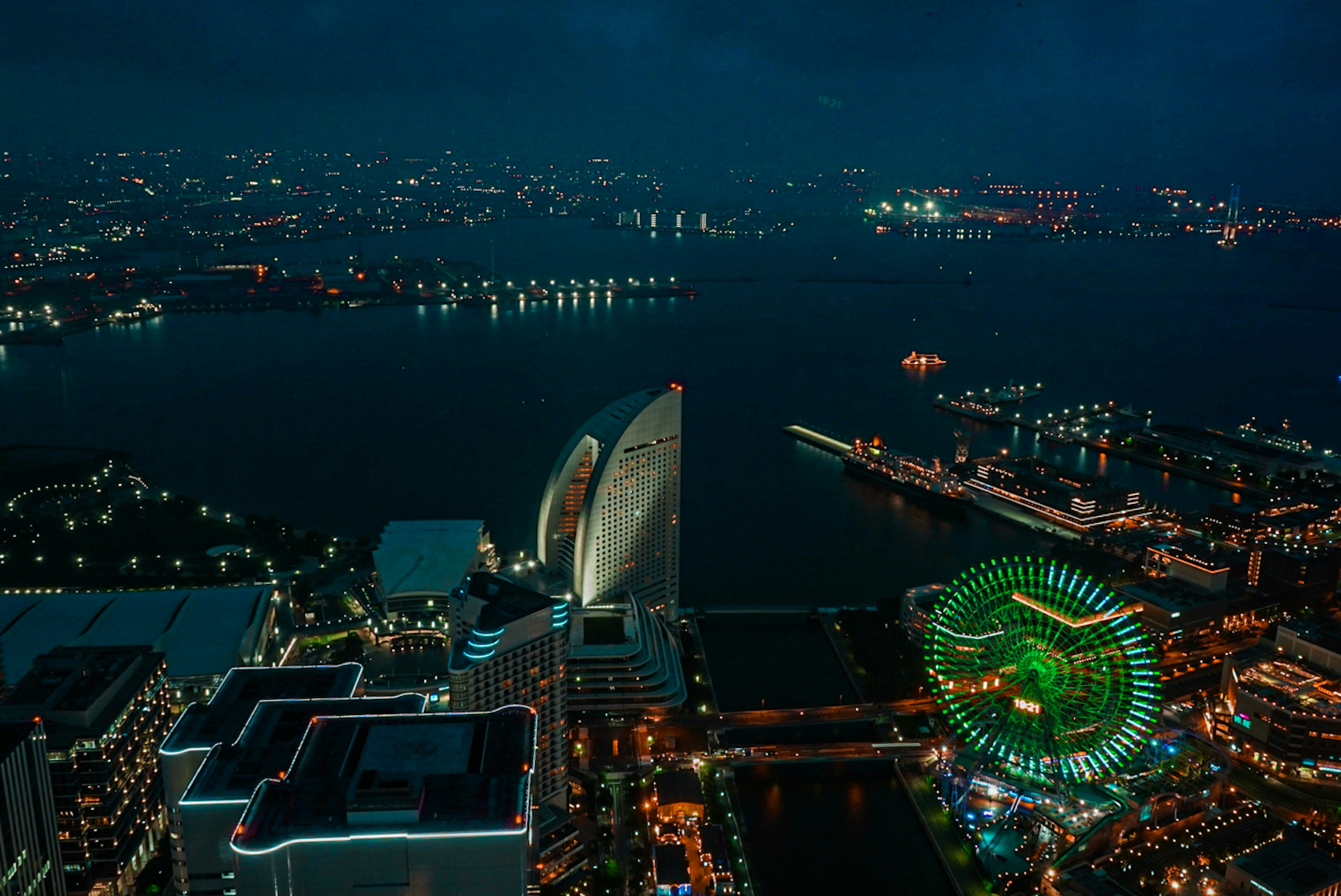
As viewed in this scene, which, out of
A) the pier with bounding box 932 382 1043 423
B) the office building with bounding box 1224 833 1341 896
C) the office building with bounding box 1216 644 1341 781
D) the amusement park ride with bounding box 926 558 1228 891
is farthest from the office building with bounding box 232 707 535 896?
the pier with bounding box 932 382 1043 423

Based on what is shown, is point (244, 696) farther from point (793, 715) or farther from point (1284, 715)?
point (1284, 715)

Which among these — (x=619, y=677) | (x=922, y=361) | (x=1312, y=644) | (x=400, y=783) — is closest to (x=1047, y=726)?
(x=619, y=677)

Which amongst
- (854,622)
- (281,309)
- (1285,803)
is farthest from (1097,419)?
(281,309)

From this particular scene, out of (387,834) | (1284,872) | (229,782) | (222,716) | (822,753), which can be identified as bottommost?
(822,753)

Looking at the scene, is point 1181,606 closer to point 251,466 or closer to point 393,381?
point 251,466

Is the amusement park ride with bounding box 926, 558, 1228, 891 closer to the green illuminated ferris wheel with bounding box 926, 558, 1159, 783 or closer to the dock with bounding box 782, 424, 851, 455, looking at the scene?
the green illuminated ferris wheel with bounding box 926, 558, 1159, 783
